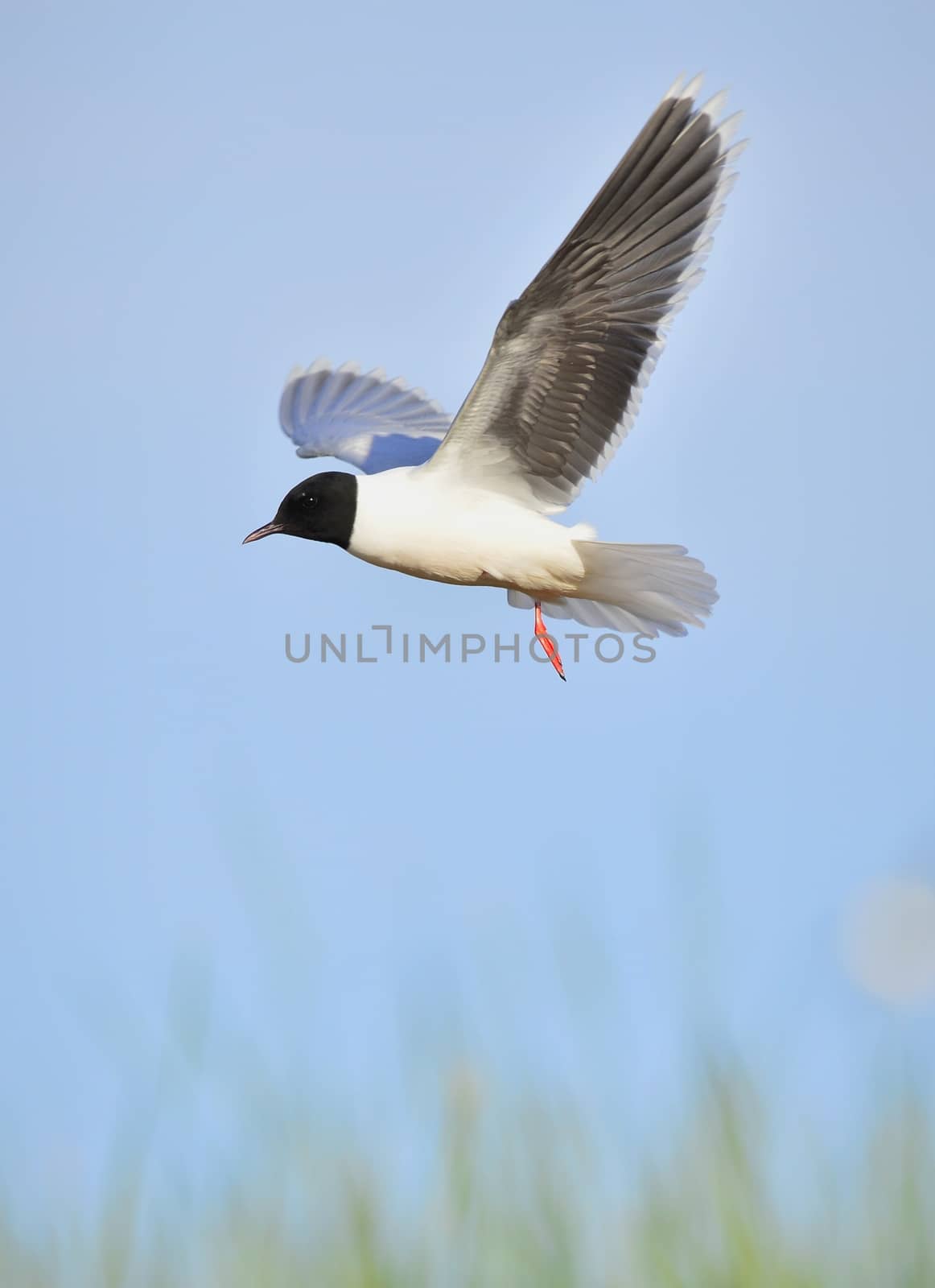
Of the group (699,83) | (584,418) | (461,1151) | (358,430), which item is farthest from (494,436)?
(461,1151)

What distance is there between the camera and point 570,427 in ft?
10.9

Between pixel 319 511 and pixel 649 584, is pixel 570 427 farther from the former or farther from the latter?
pixel 319 511

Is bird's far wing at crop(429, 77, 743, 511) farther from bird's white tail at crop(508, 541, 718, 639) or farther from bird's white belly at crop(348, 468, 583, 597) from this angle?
bird's white tail at crop(508, 541, 718, 639)

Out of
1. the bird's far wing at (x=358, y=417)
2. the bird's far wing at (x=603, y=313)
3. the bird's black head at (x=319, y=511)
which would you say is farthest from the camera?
Answer: the bird's far wing at (x=358, y=417)

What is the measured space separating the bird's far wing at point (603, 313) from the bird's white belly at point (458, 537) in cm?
9

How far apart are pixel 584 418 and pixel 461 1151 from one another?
6.92 feet

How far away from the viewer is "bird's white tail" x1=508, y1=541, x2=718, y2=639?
3291 millimetres

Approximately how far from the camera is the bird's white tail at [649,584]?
3291 millimetres

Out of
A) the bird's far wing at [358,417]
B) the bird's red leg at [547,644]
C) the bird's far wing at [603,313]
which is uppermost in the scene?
the bird's far wing at [358,417]

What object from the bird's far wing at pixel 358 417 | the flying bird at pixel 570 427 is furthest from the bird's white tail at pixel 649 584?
the bird's far wing at pixel 358 417

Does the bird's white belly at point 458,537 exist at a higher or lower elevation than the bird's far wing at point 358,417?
lower

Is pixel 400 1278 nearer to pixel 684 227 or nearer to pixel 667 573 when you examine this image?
pixel 667 573

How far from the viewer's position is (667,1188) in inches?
58.9

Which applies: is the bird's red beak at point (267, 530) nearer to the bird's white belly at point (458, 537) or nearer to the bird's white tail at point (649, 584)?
the bird's white belly at point (458, 537)
